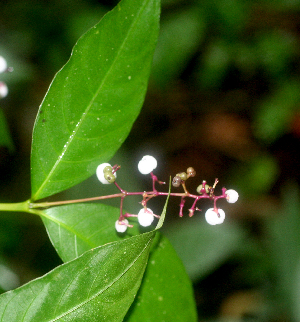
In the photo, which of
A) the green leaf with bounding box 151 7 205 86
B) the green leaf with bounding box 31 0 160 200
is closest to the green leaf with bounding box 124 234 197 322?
the green leaf with bounding box 31 0 160 200

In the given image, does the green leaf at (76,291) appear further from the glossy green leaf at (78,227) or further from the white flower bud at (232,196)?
the white flower bud at (232,196)

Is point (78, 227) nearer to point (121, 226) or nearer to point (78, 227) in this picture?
point (78, 227)

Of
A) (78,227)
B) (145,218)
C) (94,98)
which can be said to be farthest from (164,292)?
(94,98)

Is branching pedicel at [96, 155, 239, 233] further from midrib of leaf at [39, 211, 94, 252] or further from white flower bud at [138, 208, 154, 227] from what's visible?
midrib of leaf at [39, 211, 94, 252]

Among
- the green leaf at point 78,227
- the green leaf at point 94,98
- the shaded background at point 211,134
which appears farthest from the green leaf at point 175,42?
the green leaf at point 78,227

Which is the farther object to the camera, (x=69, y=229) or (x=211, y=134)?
(x=211, y=134)

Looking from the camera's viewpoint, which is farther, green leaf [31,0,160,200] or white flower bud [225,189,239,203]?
white flower bud [225,189,239,203]
